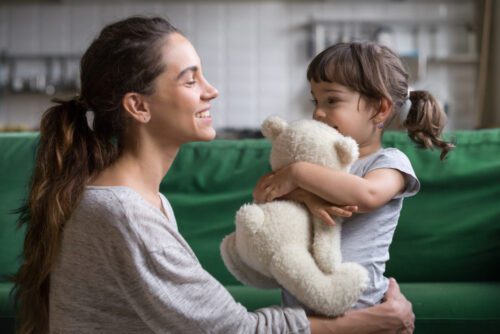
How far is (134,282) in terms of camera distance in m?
0.92

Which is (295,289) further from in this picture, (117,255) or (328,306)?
(117,255)

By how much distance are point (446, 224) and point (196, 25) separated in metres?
3.06

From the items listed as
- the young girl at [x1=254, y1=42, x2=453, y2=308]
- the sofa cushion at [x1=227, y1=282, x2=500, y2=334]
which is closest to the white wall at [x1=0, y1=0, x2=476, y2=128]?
the sofa cushion at [x1=227, y1=282, x2=500, y2=334]

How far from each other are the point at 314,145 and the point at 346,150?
0.05 m

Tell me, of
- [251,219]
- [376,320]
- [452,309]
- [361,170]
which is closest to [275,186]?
[251,219]

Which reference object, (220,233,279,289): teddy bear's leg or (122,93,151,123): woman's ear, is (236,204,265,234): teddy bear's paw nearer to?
(220,233,279,289): teddy bear's leg

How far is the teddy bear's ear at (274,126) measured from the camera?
1043 mm

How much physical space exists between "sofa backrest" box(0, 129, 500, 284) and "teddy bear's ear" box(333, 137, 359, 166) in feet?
2.22

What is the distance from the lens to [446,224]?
5.25 feet

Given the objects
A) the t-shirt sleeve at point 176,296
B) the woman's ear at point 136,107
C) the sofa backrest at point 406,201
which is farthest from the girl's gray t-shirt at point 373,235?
the sofa backrest at point 406,201

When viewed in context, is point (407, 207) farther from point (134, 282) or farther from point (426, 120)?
point (134, 282)

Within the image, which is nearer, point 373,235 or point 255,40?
point 373,235

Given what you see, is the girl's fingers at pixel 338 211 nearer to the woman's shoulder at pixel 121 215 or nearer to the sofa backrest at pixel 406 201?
the woman's shoulder at pixel 121 215

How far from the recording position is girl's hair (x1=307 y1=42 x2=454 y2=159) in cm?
106
